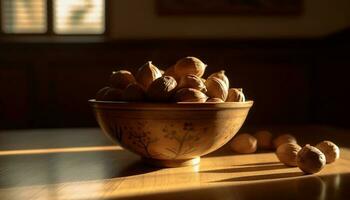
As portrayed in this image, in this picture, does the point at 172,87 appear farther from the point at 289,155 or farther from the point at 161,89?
the point at 289,155

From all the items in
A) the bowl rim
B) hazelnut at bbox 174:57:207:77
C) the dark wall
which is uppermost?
hazelnut at bbox 174:57:207:77

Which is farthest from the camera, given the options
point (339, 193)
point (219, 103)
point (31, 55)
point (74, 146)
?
point (31, 55)

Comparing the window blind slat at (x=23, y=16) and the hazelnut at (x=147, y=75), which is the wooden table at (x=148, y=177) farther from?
the window blind slat at (x=23, y=16)

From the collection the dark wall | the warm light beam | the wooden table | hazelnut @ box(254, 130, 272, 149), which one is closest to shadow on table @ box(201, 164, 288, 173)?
the wooden table

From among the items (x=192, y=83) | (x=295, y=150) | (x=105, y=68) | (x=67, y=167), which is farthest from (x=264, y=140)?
(x=105, y=68)

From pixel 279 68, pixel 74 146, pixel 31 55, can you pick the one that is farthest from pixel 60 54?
pixel 74 146

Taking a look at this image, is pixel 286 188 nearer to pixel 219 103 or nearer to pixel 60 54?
pixel 219 103

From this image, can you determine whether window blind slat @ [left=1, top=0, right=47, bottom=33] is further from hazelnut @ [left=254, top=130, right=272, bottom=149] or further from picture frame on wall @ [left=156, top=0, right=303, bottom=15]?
hazelnut @ [left=254, top=130, right=272, bottom=149]
